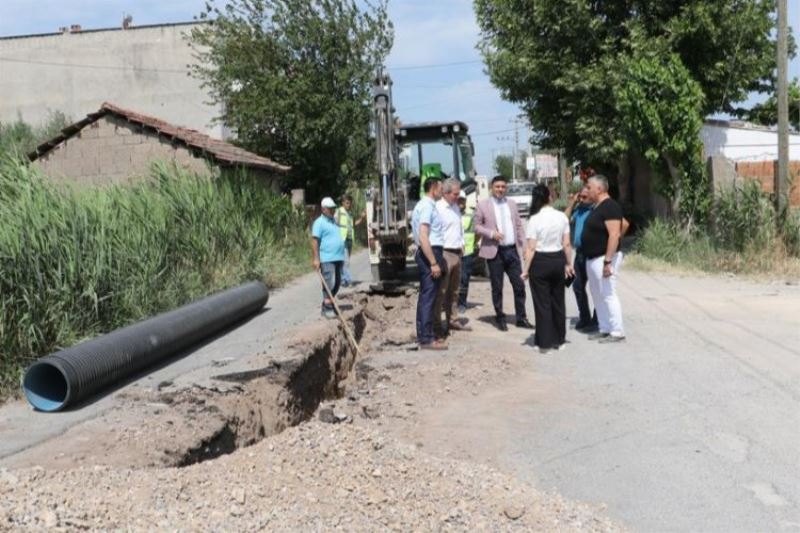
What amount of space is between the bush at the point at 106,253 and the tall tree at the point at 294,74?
9.06 metres

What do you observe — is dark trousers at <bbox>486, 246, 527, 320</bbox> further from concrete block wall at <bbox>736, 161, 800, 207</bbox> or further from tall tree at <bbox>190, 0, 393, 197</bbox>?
tall tree at <bbox>190, 0, 393, 197</bbox>

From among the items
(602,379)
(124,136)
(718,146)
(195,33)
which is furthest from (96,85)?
(602,379)

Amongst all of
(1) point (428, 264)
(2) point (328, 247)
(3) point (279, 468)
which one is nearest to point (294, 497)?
(3) point (279, 468)

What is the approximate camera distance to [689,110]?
55.5 ft

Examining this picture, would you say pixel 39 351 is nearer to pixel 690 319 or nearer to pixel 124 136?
pixel 690 319

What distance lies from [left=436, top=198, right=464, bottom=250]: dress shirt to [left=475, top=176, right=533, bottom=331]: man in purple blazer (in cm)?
72

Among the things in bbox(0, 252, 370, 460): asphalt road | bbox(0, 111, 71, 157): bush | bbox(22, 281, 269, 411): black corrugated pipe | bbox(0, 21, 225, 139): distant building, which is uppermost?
bbox(0, 21, 225, 139): distant building

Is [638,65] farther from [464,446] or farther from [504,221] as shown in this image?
[464,446]

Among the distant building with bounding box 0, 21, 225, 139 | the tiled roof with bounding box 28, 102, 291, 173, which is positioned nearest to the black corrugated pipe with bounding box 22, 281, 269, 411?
the tiled roof with bounding box 28, 102, 291, 173

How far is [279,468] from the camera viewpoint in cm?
473

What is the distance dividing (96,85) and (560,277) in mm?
36710

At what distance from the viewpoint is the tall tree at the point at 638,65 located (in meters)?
17.2

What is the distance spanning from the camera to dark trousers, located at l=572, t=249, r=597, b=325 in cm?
1020

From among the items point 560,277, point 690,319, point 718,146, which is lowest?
point 690,319
